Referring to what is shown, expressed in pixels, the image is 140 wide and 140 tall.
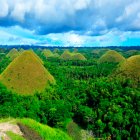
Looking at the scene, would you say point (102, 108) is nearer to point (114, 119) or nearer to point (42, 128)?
point (114, 119)

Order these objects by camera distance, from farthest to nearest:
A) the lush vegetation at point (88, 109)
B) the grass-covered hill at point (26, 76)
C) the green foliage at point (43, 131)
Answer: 1. the grass-covered hill at point (26, 76)
2. the lush vegetation at point (88, 109)
3. the green foliage at point (43, 131)

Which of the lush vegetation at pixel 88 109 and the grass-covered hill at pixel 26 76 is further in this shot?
the grass-covered hill at pixel 26 76

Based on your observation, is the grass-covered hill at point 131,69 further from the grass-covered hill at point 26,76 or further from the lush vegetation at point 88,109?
the grass-covered hill at point 26,76

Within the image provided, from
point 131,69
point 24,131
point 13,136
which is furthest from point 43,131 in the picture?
point 131,69

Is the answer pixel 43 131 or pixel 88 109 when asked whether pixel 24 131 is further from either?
pixel 88 109

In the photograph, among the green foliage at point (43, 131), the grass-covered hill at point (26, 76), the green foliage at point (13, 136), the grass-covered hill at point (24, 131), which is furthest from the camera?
the grass-covered hill at point (26, 76)

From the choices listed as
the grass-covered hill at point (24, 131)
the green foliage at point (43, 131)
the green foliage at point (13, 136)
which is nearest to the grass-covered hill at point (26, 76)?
the green foliage at point (43, 131)

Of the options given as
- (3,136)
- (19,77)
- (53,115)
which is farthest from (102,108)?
(3,136)

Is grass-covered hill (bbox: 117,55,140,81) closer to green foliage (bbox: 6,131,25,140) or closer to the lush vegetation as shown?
the lush vegetation

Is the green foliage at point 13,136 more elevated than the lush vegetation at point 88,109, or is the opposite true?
the green foliage at point 13,136
